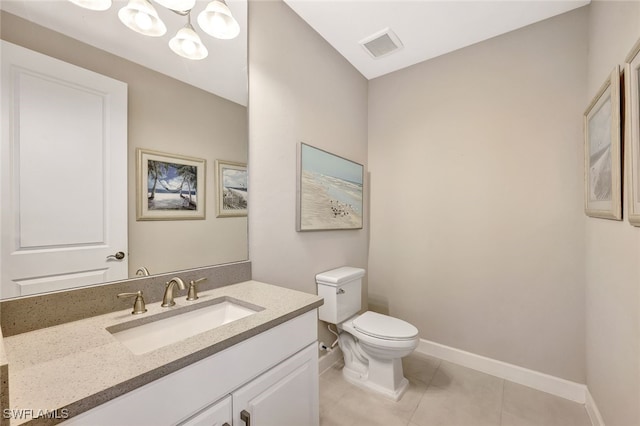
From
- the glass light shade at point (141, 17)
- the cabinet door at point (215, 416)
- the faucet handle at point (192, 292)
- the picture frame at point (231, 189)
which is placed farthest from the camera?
the picture frame at point (231, 189)

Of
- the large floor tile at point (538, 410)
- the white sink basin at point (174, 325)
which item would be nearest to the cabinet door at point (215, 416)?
the white sink basin at point (174, 325)

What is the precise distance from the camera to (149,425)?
681 mm

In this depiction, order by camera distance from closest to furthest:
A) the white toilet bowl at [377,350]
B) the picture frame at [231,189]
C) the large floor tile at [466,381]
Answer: the picture frame at [231,189] < the white toilet bowl at [377,350] < the large floor tile at [466,381]

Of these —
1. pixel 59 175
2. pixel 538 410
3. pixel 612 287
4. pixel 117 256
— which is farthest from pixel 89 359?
pixel 538 410

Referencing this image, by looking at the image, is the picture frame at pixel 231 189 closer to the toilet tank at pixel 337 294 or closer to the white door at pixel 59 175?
the white door at pixel 59 175

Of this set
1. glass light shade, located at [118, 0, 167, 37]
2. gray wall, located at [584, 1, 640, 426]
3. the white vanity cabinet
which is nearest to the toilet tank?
the white vanity cabinet

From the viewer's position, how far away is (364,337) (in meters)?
1.79

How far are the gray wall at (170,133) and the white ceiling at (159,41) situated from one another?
33 mm

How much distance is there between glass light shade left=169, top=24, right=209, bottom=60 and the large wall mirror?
0.02m

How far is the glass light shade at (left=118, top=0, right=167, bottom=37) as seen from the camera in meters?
1.09

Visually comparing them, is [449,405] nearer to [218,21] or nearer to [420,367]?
[420,367]

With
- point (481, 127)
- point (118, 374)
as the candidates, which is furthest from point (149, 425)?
point (481, 127)

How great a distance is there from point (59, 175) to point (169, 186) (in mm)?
379

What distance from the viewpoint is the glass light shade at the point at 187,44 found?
4.17ft
